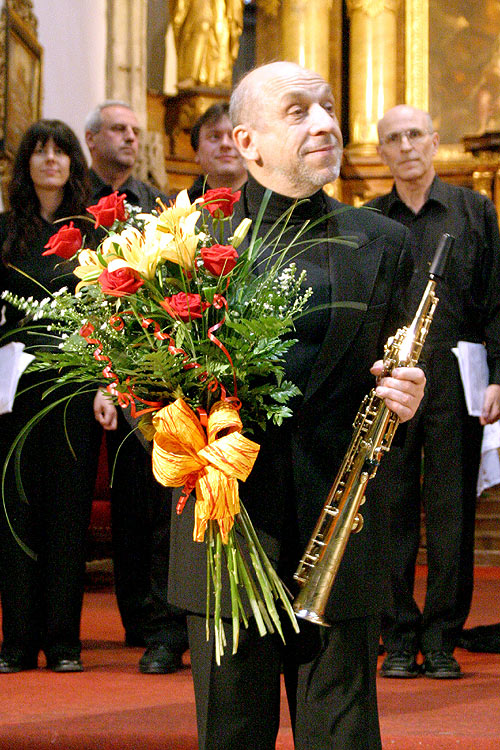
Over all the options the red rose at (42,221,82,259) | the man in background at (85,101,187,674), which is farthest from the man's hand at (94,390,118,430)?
the red rose at (42,221,82,259)

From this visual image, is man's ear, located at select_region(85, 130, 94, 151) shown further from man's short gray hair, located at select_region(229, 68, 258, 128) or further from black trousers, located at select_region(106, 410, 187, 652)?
man's short gray hair, located at select_region(229, 68, 258, 128)

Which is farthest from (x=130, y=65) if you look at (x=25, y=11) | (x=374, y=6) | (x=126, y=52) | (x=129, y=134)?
(x=129, y=134)

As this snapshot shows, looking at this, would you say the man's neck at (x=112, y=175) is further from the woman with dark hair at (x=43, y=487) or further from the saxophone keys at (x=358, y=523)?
the saxophone keys at (x=358, y=523)

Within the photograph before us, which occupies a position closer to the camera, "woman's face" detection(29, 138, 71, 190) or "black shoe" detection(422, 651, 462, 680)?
"black shoe" detection(422, 651, 462, 680)

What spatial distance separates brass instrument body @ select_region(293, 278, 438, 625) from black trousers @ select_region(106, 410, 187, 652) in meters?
1.81

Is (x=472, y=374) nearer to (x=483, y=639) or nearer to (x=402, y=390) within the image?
(x=483, y=639)

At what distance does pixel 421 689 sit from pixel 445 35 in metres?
7.85

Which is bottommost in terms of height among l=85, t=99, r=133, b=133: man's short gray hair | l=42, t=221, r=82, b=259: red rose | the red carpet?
the red carpet

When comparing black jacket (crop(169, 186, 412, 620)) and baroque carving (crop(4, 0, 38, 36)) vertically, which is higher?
baroque carving (crop(4, 0, 38, 36))

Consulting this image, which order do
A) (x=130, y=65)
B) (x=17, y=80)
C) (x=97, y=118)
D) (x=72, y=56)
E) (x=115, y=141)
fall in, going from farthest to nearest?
(x=130, y=65)
(x=72, y=56)
(x=17, y=80)
(x=97, y=118)
(x=115, y=141)

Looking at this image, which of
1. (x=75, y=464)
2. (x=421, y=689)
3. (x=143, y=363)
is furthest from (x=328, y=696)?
(x=75, y=464)

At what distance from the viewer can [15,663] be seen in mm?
3588

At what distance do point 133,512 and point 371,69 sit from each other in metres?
6.82

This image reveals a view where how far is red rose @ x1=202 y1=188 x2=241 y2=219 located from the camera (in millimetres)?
1866
